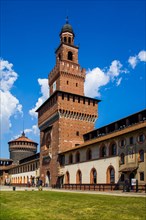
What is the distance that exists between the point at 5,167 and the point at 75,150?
55798 millimetres

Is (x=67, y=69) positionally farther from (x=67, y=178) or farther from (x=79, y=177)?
(x=79, y=177)

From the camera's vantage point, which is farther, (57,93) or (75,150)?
(57,93)

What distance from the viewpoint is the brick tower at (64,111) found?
2124 inches

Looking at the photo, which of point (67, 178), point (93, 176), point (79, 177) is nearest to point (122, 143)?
point (93, 176)

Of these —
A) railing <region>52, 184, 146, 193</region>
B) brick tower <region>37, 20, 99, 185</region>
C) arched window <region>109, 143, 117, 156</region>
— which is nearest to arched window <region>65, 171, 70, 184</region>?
railing <region>52, 184, 146, 193</region>

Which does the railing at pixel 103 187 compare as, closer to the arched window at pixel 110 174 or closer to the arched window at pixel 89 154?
the arched window at pixel 110 174

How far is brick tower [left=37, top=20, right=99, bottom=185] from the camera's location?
53938mm

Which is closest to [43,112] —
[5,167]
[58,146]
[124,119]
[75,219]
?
[58,146]

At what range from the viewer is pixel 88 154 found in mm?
45312

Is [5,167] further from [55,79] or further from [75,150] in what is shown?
[75,150]

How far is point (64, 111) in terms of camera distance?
2132 inches

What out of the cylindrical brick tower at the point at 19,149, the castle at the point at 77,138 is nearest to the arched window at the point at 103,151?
the castle at the point at 77,138

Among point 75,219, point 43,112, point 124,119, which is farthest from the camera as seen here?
point 43,112

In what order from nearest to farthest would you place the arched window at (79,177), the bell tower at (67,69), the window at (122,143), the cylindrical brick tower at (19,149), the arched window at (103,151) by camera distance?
the window at (122,143) < the arched window at (103,151) < the arched window at (79,177) < the bell tower at (67,69) < the cylindrical brick tower at (19,149)
